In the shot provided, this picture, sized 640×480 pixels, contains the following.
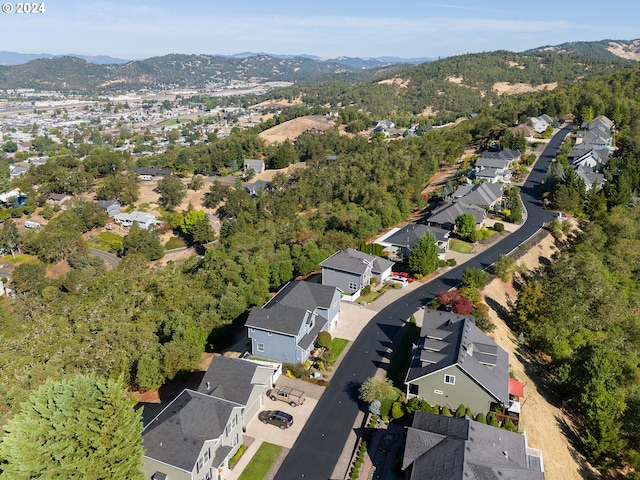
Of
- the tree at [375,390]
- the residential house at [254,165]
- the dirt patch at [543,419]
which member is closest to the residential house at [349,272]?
the dirt patch at [543,419]

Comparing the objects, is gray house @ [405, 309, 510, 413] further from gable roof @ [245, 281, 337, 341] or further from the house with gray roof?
gable roof @ [245, 281, 337, 341]

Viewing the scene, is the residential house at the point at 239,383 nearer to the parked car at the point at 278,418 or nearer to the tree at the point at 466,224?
the parked car at the point at 278,418

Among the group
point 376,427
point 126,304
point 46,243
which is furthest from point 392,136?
point 376,427

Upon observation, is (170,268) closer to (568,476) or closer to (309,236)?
(309,236)

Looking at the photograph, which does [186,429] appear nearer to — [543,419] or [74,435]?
[74,435]

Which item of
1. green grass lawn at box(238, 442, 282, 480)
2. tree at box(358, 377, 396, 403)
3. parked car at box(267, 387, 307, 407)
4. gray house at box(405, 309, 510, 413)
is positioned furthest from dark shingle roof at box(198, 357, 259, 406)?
gray house at box(405, 309, 510, 413)

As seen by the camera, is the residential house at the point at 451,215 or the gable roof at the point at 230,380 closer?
the gable roof at the point at 230,380

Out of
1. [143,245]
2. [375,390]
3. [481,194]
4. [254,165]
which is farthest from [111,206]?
[375,390]
